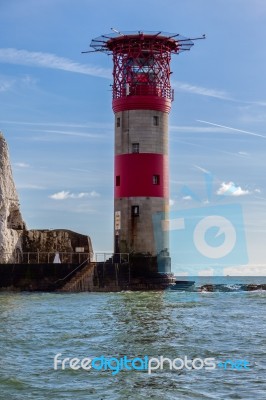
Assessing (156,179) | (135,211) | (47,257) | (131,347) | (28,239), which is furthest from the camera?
(28,239)

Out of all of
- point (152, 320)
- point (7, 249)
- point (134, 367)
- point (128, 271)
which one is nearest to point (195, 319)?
point (152, 320)

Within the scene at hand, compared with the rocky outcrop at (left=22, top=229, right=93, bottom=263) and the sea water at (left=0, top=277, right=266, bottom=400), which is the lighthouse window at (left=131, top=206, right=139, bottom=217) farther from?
the sea water at (left=0, top=277, right=266, bottom=400)

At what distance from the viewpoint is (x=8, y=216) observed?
61219 millimetres

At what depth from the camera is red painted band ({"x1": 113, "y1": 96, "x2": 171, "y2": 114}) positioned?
57.8m

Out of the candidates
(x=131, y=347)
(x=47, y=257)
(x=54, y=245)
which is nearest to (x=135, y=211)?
(x=47, y=257)

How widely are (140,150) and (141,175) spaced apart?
6.31 feet

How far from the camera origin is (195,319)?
33.9m

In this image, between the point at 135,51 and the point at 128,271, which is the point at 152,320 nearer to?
the point at 128,271

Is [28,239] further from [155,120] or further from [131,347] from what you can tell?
[131,347]

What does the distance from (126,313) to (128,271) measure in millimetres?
20032

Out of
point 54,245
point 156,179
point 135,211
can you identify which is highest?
point 156,179

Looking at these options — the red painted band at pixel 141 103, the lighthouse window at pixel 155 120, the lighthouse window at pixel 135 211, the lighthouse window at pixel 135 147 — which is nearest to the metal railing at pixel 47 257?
the lighthouse window at pixel 135 211

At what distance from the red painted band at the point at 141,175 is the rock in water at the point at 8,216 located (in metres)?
9.16

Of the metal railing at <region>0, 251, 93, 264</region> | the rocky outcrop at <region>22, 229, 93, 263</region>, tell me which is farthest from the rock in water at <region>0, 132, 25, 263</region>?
the rocky outcrop at <region>22, 229, 93, 263</region>
